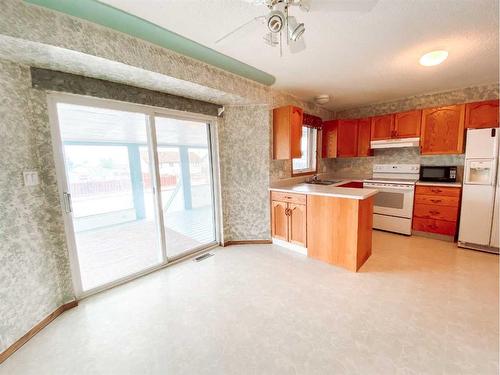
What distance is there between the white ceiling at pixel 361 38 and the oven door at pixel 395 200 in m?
1.55

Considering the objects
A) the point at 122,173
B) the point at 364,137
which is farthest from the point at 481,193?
the point at 122,173

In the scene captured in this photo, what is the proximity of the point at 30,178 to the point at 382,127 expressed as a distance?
4642mm

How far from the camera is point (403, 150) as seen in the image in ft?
12.3

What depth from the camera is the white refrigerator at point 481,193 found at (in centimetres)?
263

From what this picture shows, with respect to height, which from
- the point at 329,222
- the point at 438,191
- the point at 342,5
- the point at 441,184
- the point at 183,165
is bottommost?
the point at 329,222

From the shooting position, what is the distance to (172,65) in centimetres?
192

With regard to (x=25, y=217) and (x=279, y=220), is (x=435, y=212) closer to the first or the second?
(x=279, y=220)

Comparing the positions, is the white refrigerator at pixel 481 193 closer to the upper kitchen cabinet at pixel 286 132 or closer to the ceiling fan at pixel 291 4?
the upper kitchen cabinet at pixel 286 132

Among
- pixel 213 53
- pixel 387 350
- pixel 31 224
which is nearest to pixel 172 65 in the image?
pixel 213 53

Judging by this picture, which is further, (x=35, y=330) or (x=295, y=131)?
(x=295, y=131)

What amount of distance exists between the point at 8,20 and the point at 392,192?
177 inches

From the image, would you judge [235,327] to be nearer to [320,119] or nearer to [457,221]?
[457,221]

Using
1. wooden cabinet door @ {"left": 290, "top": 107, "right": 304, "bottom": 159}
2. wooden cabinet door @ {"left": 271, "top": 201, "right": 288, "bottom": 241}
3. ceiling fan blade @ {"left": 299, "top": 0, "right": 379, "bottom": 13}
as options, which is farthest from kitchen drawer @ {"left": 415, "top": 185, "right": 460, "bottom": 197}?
ceiling fan blade @ {"left": 299, "top": 0, "right": 379, "bottom": 13}

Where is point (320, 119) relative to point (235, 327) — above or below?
above
